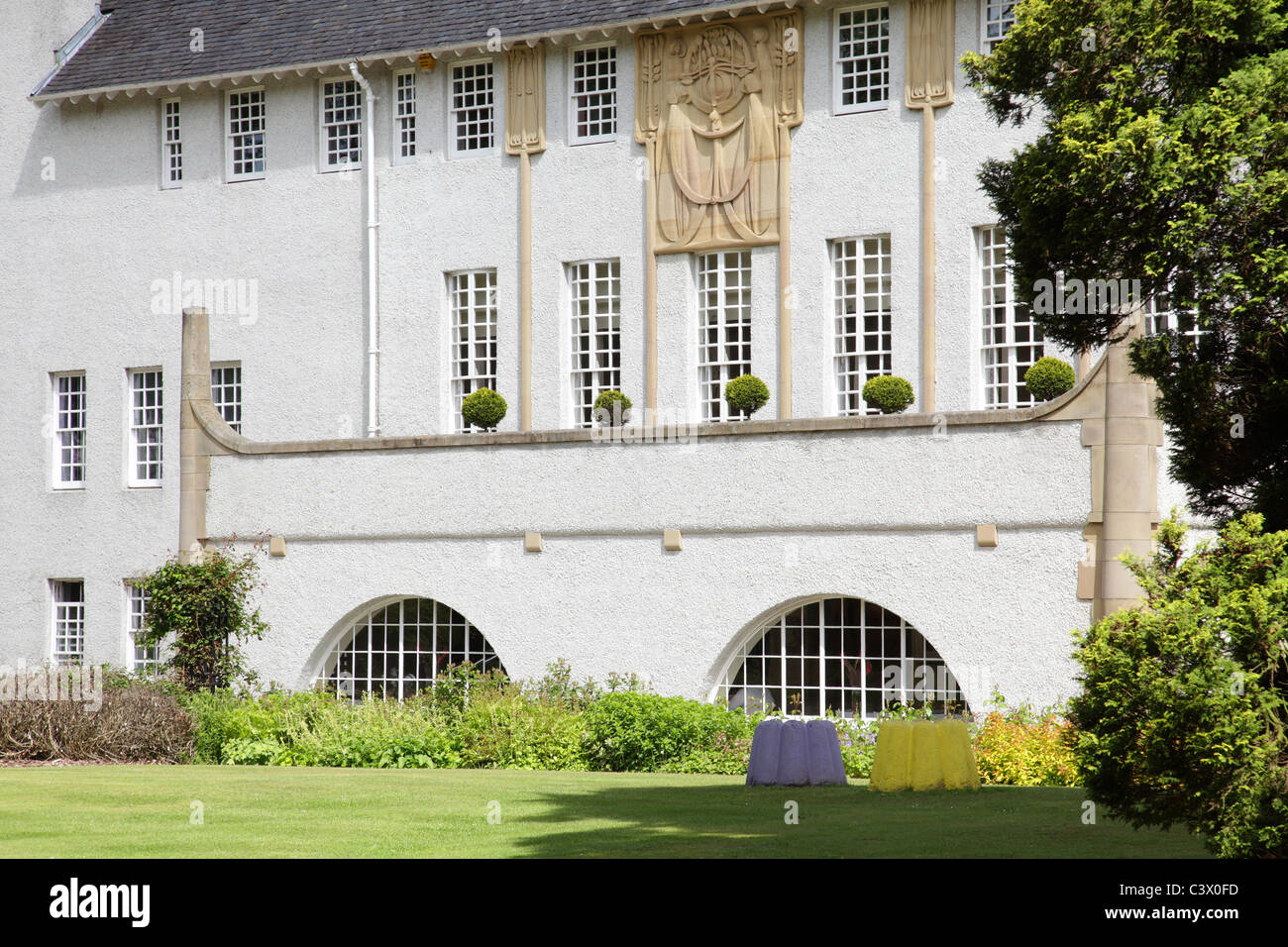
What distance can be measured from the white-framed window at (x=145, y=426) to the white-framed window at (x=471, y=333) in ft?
19.3

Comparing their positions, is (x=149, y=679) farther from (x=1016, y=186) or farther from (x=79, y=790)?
(x=1016, y=186)

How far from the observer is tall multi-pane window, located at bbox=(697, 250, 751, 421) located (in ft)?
89.2

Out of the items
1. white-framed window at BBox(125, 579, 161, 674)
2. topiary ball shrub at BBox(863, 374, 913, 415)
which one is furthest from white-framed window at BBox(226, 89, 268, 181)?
topiary ball shrub at BBox(863, 374, 913, 415)

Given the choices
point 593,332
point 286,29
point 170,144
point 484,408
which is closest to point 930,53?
point 593,332

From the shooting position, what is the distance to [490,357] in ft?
95.3

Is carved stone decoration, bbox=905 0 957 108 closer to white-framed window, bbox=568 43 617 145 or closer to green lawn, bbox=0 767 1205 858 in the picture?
white-framed window, bbox=568 43 617 145

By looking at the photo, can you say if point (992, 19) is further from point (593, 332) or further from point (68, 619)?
point (68, 619)

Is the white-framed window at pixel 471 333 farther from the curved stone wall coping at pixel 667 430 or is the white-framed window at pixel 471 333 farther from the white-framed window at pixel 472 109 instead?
the curved stone wall coping at pixel 667 430

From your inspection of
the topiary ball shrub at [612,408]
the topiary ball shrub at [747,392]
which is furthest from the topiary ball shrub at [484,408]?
the topiary ball shrub at [747,392]

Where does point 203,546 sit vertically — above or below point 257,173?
below

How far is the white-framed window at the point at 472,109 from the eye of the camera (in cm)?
2919

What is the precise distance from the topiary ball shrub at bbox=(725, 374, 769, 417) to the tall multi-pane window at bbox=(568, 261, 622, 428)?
2.49 m

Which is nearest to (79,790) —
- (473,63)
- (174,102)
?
(473,63)

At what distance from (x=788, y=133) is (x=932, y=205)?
258 centimetres
